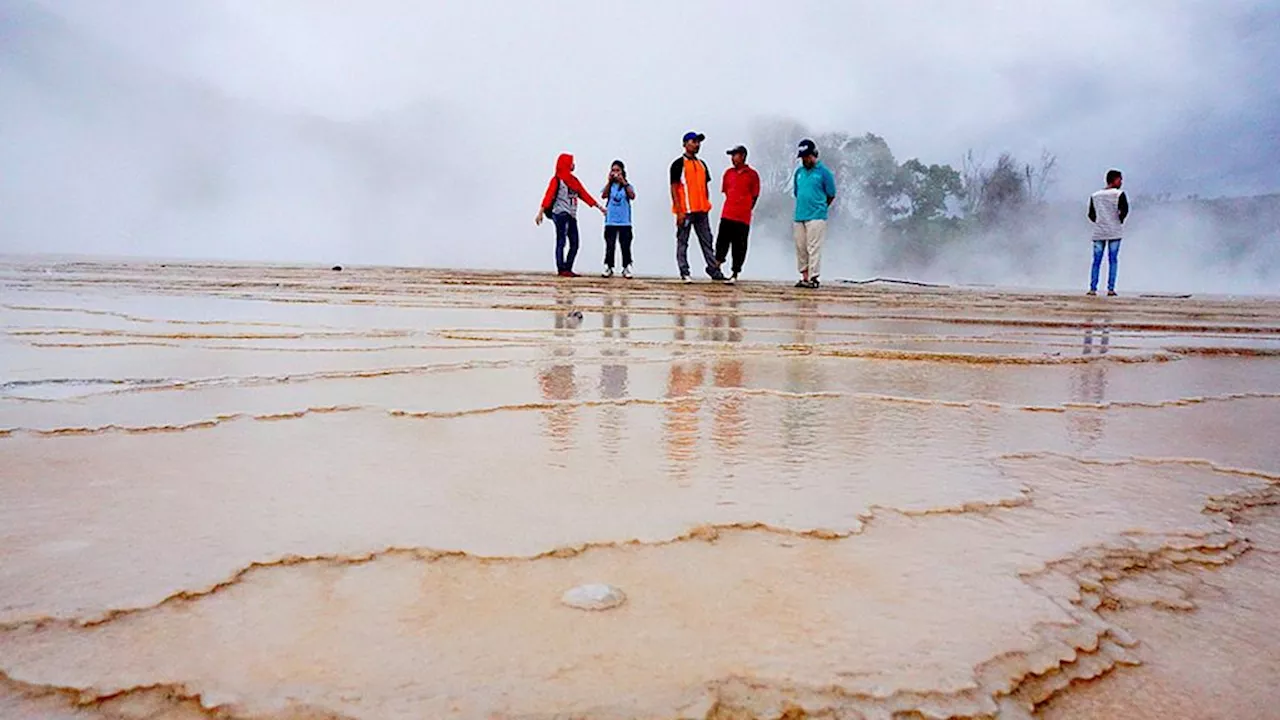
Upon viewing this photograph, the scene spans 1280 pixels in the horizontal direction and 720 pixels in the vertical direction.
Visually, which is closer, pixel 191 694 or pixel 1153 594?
pixel 191 694

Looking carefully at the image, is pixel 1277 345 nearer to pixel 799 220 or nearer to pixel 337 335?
pixel 337 335

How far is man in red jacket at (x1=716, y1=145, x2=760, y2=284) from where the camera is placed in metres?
8.97

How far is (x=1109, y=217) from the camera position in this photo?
31.5 ft

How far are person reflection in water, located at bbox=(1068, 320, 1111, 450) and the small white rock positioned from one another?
920 millimetres

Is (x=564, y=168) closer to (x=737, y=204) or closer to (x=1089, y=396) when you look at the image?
(x=737, y=204)

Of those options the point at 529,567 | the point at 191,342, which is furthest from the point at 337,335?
the point at 529,567

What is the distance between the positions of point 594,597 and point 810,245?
8.15m

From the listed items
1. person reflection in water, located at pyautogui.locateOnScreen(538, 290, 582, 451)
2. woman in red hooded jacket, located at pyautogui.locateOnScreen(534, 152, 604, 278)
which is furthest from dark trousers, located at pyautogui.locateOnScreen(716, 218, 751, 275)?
person reflection in water, located at pyautogui.locateOnScreen(538, 290, 582, 451)

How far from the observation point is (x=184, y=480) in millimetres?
1017

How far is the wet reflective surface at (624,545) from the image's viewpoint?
58 cm

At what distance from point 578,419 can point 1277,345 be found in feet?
10.2

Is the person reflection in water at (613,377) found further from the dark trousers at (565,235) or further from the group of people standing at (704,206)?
the dark trousers at (565,235)

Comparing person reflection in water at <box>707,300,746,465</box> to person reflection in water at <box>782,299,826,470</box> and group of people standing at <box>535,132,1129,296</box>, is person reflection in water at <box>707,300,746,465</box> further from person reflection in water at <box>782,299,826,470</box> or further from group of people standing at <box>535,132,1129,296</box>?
group of people standing at <box>535,132,1129,296</box>

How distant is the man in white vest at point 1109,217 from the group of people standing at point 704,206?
3287mm
